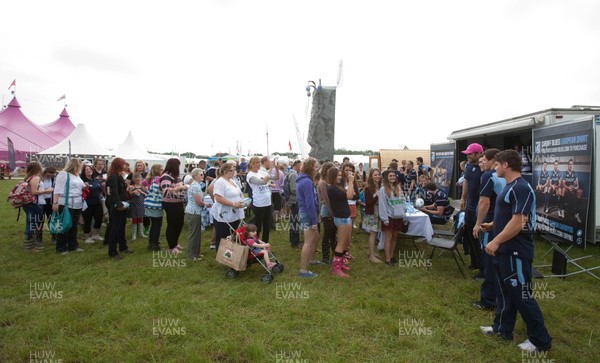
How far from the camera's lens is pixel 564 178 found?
5.92 metres

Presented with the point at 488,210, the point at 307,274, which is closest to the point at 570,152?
the point at 488,210

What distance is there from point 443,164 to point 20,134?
40065 mm

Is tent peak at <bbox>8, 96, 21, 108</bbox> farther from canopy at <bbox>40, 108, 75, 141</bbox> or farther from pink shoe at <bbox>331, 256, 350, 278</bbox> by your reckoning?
pink shoe at <bbox>331, 256, 350, 278</bbox>

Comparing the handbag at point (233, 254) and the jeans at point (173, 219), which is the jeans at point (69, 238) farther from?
the handbag at point (233, 254)

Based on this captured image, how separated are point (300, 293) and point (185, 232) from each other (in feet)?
15.5

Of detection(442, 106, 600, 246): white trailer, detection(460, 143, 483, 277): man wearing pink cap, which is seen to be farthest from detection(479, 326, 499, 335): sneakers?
detection(442, 106, 600, 246): white trailer

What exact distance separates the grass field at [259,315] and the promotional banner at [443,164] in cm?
651

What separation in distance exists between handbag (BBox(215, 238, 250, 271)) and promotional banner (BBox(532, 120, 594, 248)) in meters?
5.77

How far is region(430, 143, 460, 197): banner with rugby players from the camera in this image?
11.1 metres

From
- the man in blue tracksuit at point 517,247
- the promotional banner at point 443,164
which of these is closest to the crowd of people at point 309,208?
the man in blue tracksuit at point 517,247

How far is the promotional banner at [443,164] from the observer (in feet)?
36.3

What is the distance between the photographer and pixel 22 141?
31.5m

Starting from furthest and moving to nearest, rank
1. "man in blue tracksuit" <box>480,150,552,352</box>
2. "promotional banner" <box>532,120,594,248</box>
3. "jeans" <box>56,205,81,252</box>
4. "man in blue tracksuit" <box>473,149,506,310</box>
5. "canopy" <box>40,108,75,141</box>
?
"canopy" <box>40,108,75,141</box> < "jeans" <box>56,205,81,252</box> < "promotional banner" <box>532,120,594,248</box> < "man in blue tracksuit" <box>473,149,506,310</box> < "man in blue tracksuit" <box>480,150,552,352</box>

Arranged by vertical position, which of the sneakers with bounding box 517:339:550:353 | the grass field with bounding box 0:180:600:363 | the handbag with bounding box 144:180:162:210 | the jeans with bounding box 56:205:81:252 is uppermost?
the handbag with bounding box 144:180:162:210
